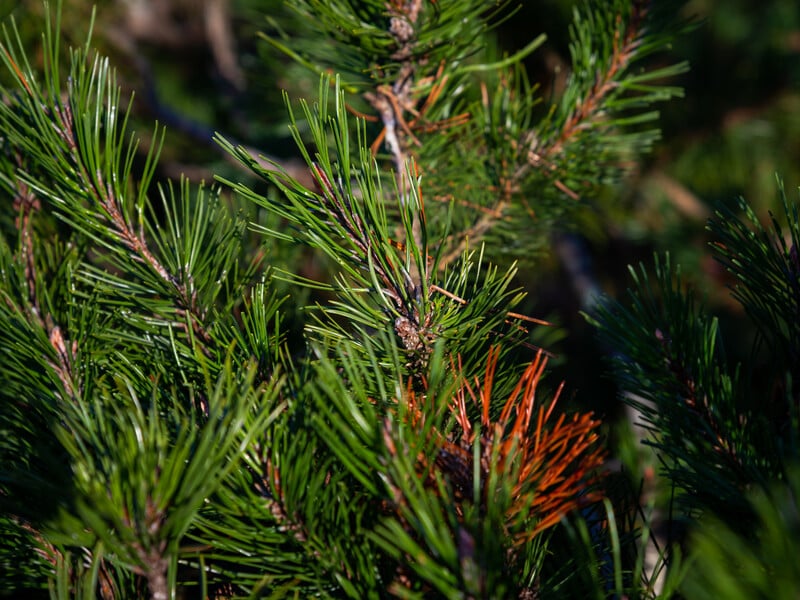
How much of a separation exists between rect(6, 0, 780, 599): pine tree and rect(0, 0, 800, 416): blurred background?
0.58 meters

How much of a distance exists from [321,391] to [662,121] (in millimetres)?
1193

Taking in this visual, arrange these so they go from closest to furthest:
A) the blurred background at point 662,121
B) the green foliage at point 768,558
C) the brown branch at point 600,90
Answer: the green foliage at point 768,558
the brown branch at point 600,90
the blurred background at point 662,121

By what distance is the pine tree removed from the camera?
281 mm

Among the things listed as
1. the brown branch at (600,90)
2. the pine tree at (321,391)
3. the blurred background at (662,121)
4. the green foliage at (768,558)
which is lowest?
the green foliage at (768,558)

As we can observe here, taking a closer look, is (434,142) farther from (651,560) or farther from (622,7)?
(651,560)

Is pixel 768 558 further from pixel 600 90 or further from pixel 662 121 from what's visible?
pixel 662 121

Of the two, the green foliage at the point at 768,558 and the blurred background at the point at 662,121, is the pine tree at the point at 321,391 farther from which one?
the blurred background at the point at 662,121

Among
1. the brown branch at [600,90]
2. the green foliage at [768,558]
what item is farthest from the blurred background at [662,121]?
the green foliage at [768,558]

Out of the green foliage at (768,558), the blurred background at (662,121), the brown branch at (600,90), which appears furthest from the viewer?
the blurred background at (662,121)

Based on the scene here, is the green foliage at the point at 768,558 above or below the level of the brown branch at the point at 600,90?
below

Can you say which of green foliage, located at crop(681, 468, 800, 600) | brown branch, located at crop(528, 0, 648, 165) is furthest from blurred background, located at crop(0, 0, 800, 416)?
green foliage, located at crop(681, 468, 800, 600)

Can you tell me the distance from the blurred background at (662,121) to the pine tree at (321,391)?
0.58 metres

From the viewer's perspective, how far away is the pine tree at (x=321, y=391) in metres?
0.28

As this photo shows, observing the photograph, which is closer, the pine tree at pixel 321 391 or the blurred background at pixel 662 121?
the pine tree at pixel 321 391
